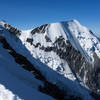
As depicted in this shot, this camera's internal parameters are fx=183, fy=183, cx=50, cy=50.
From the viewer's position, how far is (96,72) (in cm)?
18688

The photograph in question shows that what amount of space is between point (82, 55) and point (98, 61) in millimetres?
18497

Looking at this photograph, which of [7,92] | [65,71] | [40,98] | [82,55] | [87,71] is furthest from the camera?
[82,55]

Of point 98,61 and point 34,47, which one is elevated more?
point 34,47

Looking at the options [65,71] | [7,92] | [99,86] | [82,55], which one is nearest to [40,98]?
[7,92]

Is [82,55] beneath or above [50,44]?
beneath

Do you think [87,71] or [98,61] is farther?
[98,61]

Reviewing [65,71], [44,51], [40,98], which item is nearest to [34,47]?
[44,51]

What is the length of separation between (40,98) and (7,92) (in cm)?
496

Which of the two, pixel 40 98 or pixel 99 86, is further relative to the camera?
pixel 99 86

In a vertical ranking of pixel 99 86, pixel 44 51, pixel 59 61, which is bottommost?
pixel 99 86

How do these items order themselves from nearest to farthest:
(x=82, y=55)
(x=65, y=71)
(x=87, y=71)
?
(x=65, y=71)
(x=87, y=71)
(x=82, y=55)

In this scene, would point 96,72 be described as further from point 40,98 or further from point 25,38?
point 40,98

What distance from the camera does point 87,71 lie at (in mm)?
184375

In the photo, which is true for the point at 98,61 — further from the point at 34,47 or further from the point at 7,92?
the point at 7,92
